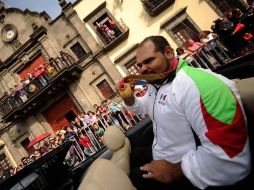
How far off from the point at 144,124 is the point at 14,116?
18.4 m

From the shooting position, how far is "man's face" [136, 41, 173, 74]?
7.20ft

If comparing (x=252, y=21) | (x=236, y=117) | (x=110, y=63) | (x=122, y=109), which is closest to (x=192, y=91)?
(x=236, y=117)

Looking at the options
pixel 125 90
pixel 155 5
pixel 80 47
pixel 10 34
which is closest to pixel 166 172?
pixel 125 90

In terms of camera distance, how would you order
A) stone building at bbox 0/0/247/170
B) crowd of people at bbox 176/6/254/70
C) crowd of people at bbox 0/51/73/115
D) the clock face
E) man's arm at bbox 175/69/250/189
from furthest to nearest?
the clock face → crowd of people at bbox 0/51/73/115 → stone building at bbox 0/0/247/170 → crowd of people at bbox 176/6/254/70 → man's arm at bbox 175/69/250/189

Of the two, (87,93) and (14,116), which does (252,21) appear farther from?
(14,116)

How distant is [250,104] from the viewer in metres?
1.97

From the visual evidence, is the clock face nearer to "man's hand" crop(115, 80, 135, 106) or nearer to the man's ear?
"man's hand" crop(115, 80, 135, 106)

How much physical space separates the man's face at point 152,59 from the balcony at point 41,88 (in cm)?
1643

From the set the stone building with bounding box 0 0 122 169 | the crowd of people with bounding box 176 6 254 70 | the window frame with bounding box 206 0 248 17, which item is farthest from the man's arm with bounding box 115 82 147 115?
the window frame with bounding box 206 0 248 17

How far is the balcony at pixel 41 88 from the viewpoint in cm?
1867

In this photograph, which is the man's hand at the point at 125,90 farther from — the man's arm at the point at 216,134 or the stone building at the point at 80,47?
the stone building at the point at 80,47

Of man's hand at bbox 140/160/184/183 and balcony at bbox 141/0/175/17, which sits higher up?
balcony at bbox 141/0/175/17

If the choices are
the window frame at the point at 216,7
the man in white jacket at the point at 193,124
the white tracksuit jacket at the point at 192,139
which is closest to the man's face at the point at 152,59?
the man in white jacket at the point at 193,124

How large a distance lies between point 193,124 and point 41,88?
1793 centimetres
